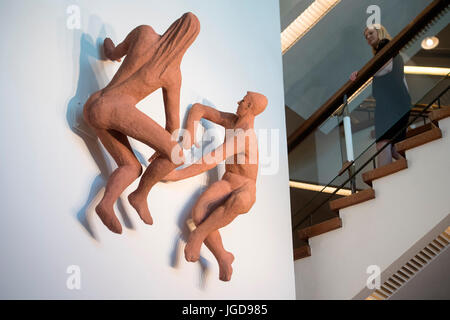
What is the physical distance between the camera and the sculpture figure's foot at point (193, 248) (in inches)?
54.6

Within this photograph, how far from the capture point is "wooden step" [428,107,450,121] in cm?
247

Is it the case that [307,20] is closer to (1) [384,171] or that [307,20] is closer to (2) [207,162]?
(1) [384,171]

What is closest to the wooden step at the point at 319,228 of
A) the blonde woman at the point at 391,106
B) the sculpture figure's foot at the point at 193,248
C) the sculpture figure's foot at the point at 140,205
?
the blonde woman at the point at 391,106

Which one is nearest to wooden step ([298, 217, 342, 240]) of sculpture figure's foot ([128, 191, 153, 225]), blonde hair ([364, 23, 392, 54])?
blonde hair ([364, 23, 392, 54])

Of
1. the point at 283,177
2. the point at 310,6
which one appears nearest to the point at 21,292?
the point at 283,177

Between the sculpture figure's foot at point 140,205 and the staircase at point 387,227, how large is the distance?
4.77 ft

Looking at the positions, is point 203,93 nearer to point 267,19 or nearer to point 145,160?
point 145,160

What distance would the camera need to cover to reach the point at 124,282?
1.41 m

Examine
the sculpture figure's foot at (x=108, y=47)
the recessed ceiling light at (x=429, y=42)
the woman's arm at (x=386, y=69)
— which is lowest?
the sculpture figure's foot at (x=108, y=47)

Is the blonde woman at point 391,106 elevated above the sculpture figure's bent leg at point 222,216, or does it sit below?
above

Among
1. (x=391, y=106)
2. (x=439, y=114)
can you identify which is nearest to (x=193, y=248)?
(x=439, y=114)

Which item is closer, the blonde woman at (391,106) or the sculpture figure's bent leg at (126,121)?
the sculpture figure's bent leg at (126,121)

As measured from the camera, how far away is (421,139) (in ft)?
8.18

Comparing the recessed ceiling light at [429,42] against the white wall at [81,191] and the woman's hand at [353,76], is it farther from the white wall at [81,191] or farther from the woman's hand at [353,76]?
the white wall at [81,191]
